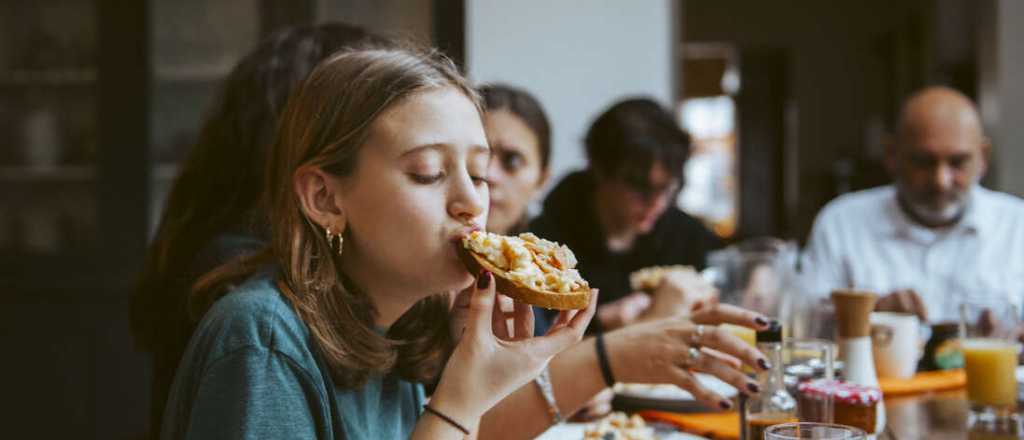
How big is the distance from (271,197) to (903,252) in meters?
2.38

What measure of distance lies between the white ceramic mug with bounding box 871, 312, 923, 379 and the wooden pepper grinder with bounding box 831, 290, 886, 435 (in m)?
0.28

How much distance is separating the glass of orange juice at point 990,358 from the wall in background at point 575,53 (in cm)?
184

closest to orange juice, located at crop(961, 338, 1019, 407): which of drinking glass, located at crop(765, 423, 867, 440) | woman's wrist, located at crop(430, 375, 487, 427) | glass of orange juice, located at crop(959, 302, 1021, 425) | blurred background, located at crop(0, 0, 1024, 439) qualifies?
glass of orange juice, located at crop(959, 302, 1021, 425)

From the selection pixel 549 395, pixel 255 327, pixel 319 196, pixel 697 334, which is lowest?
pixel 549 395

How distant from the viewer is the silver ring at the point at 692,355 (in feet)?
4.45

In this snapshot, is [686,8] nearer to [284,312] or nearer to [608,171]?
[608,171]

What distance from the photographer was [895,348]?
1951 mm

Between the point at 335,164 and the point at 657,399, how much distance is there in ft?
2.75

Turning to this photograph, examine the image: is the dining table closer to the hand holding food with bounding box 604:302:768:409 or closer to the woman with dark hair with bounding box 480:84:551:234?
the hand holding food with bounding box 604:302:768:409

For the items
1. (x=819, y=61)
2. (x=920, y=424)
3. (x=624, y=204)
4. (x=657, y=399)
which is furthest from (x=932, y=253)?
(x=819, y=61)

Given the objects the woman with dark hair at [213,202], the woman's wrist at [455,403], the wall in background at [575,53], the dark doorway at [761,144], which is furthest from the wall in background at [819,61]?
the woman's wrist at [455,403]

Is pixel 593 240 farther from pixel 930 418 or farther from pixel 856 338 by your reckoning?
pixel 930 418

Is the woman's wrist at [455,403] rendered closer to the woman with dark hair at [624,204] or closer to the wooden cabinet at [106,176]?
the woman with dark hair at [624,204]

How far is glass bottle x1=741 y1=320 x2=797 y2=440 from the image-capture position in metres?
1.31
